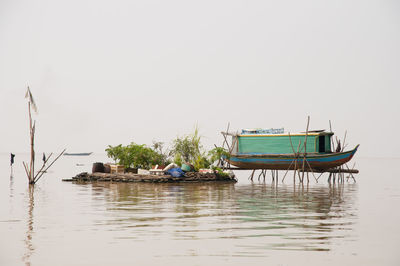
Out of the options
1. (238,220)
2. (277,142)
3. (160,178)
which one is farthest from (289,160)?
(238,220)

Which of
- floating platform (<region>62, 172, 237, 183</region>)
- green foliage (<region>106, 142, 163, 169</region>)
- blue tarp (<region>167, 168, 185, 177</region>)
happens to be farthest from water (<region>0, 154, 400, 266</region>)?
green foliage (<region>106, 142, 163, 169</region>)

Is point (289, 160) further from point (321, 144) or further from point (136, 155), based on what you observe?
point (136, 155)

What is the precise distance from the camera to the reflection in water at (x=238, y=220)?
11.7m

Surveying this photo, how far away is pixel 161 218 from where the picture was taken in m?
15.2

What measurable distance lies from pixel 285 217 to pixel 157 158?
2107 cm

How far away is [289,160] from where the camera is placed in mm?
37438

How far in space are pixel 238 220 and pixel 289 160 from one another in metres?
Answer: 23.3

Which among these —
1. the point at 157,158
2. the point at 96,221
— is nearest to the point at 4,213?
the point at 96,221

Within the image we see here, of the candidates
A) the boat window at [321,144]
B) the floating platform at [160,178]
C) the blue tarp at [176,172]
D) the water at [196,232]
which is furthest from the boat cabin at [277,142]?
the water at [196,232]

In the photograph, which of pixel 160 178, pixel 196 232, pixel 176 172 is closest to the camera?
pixel 196 232

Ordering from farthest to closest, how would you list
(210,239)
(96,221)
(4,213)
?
(4,213) < (96,221) < (210,239)

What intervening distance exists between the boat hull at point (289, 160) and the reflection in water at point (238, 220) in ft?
47.2

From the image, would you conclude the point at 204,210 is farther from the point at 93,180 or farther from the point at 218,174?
the point at 93,180

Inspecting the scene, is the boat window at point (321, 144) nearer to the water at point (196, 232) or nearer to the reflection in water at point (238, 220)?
the reflection in water at point (238, 220)
